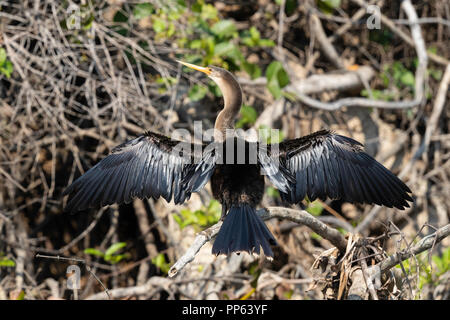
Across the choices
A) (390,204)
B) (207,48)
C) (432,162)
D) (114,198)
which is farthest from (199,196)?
(432,162)

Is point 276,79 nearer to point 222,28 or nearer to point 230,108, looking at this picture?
point 222,28

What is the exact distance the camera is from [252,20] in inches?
191

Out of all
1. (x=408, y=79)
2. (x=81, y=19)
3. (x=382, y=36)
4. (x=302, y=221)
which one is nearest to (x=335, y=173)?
(x=302, y=221)

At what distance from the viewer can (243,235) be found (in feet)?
8.16

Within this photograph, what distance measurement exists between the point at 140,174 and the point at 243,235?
2.30 ft

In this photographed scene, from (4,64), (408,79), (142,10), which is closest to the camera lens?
(4,64)

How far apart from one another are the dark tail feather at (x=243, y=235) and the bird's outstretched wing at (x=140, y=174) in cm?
30

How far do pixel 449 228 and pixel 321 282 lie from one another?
623 millimetres

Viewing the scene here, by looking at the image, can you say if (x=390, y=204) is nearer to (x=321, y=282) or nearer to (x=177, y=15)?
(x=321, y=282)

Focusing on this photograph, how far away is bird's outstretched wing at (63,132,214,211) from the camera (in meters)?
2.84

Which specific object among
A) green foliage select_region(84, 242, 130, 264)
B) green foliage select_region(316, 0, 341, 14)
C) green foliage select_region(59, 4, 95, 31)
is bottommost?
green foliage select_region(84, 242, 130, 264)

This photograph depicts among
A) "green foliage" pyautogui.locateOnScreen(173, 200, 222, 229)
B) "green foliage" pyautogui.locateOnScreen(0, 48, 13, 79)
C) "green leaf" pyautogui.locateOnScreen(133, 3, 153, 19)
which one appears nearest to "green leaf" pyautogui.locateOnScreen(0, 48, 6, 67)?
"green foliage" pyautogui.locateOnScreen(0, 48, 13, 79)

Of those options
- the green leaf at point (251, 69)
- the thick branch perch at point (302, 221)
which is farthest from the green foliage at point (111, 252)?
the green leaf at point (251, 69)

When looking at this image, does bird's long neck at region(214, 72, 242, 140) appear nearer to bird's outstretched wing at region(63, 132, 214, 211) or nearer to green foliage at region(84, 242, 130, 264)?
bird's outstretched wing at region(63, 132, 214, 211)
